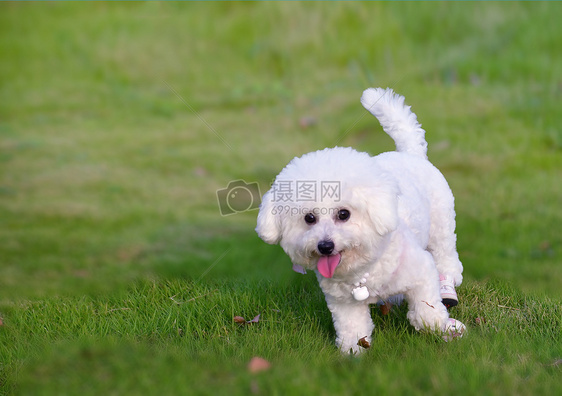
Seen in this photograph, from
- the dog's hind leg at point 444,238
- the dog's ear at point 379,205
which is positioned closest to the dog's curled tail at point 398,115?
the dog's hind leg at point 444,238

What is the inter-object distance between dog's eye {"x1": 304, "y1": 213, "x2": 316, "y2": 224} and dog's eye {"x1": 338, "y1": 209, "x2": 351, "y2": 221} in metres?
0.13

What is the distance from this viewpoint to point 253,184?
599cm

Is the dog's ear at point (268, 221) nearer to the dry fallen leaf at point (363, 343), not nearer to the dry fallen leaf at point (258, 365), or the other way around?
the dry fallen leaf at point (258, 365)

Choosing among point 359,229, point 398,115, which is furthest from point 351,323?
point 398,115

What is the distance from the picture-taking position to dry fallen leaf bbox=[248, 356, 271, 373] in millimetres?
3125

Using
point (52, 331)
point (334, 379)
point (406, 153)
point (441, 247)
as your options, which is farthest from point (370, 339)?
point (52, 331)

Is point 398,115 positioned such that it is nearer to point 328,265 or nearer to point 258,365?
point 328,265

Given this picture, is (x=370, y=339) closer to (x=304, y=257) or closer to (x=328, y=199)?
(x=304, y=257)

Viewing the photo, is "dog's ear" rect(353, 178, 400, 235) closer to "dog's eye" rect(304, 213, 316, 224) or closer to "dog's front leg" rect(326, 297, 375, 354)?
"dog's eye" rect(304, 213, 316, 224)

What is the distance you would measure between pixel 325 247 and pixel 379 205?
0.34 m

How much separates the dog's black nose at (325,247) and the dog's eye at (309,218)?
16 centimetres

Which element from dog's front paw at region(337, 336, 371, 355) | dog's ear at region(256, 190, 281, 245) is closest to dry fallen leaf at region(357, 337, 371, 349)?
dog's front paw at region(337, 336, 371, 355)

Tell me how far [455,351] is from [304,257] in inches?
37.6

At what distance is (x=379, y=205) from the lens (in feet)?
10.1
